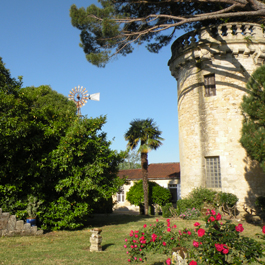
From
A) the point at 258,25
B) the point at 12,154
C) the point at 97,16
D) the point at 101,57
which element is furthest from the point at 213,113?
the point at 12,154

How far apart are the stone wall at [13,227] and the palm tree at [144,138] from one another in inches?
452

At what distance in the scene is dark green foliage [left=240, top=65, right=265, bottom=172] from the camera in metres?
10.3

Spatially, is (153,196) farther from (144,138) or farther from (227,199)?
(227,199)

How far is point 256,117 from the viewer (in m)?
10.9

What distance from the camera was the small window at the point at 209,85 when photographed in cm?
1510

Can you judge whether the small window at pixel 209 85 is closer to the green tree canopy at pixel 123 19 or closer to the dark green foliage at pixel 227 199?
the green tree canopy at pixel 123 19

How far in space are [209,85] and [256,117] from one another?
15.8ft

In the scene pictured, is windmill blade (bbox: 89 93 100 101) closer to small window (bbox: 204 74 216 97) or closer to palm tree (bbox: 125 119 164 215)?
palm tree (bbox: 125 119 164 215)

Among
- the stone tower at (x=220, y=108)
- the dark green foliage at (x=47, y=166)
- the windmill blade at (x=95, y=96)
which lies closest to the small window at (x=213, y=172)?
the stone tower at (x=220, y=108)

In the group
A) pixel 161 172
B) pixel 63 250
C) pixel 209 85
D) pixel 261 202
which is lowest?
pixel 63 250

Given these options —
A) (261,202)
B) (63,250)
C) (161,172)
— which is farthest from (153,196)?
(63,250)

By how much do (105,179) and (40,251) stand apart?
205 inches

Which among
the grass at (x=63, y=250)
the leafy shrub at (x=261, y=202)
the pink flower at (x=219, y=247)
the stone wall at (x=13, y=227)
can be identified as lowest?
the grass at (x=63, y=250)

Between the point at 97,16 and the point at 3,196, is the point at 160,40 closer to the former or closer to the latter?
the point at 97,16
